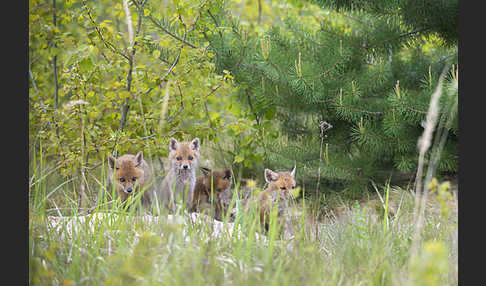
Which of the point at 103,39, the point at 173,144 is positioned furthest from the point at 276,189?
the point at 103,39

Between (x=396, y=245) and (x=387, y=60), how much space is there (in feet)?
8.86

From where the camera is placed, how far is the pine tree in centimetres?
488

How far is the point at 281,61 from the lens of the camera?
200 inches

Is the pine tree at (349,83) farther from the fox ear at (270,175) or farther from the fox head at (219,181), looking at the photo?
the fox ear at (270,175)

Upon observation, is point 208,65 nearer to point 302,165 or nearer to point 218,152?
point 302,165

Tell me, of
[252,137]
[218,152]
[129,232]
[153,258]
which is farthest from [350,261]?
[218,152]

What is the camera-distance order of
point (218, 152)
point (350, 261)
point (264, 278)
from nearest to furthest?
point (264, 278) → point (350, 261) → point (218, 152)

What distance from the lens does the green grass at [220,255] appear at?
2.57 meters

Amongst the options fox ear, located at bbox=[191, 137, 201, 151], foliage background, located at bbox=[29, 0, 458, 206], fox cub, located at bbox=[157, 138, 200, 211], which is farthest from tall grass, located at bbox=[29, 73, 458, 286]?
foliage background, located at bbox=[29, 0, 458, 206]

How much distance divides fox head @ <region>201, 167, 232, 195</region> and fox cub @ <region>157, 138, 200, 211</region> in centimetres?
34

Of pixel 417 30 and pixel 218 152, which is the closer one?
pixel 417 30

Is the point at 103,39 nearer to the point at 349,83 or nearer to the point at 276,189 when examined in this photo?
A: the point at 276,189

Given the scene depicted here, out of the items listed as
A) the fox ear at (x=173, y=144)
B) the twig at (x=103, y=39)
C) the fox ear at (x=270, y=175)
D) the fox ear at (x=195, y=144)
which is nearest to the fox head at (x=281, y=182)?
the fox ear at (x=270, y=175)

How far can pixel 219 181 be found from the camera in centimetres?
484
